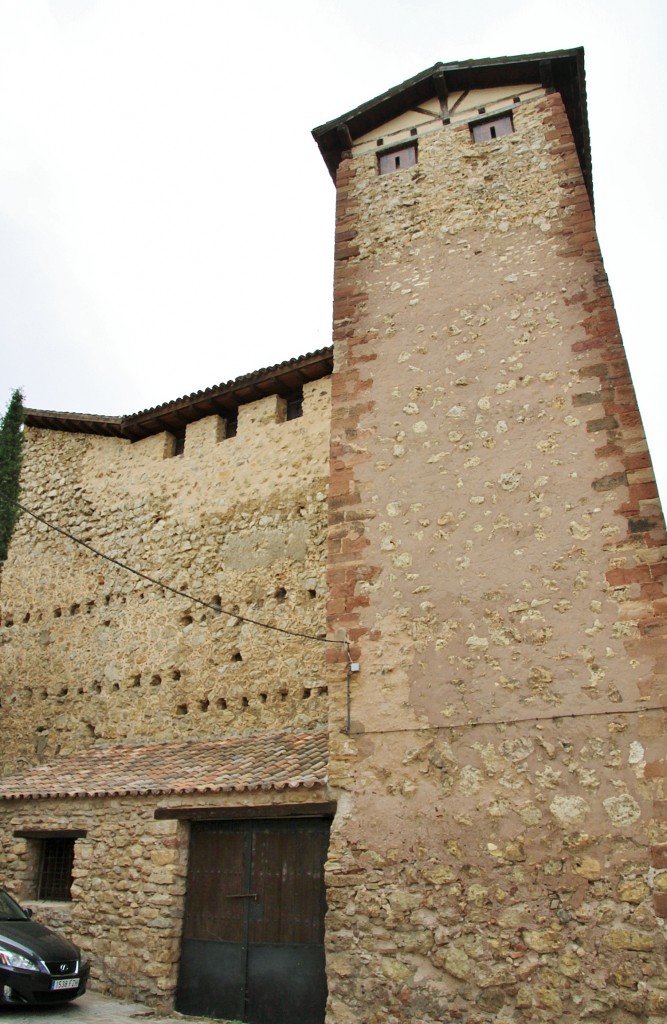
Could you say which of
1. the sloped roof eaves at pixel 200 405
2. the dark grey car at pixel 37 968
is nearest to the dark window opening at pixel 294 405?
the sloped roof eaves at pixel 200 405

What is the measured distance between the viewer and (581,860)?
569 cm

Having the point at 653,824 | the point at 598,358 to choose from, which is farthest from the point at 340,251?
the point at 653,824

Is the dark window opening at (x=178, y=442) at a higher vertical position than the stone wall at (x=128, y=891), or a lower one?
higher

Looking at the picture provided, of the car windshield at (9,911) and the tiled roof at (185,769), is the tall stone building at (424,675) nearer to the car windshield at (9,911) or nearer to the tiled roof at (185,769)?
the tiled roof at (185,769)

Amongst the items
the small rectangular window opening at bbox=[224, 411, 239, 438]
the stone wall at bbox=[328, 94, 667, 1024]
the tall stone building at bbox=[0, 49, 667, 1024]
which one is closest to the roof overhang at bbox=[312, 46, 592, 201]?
the tall stone building at bbox=[0, 49, 667, 1024]

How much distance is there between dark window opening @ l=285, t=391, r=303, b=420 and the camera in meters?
12.8

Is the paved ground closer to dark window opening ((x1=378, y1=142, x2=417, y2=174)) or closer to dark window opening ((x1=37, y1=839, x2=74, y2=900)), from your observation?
dark window opening ((x1=37, y1=839, x2=74, y2=900))

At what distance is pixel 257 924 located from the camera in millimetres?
7387

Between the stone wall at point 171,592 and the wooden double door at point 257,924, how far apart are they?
8.59 feet

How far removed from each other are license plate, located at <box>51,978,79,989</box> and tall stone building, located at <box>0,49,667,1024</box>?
0.82 meters

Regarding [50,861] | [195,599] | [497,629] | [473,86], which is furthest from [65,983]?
[473,86]

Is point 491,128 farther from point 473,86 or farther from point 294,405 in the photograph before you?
point 294,405

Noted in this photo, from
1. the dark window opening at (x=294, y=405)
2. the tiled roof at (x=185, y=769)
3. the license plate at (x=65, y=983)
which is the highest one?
the dark window opening at (x=294, y=405)

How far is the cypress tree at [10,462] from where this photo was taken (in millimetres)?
14883
